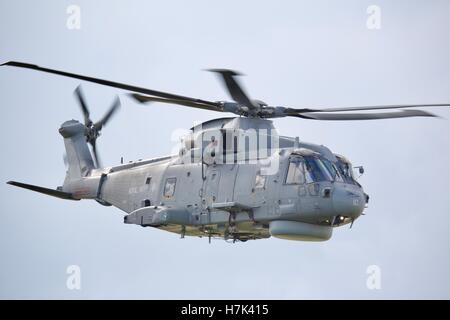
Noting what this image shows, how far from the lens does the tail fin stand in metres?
37.2

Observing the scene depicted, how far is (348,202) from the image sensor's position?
28500 mm

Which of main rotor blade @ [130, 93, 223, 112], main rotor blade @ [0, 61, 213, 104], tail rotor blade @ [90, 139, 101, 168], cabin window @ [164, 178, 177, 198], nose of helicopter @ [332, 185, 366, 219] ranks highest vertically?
main rotor blade @ [0, 61, 213, 104]

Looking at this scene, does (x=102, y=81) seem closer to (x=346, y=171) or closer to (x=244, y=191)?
(x=244, y=191)

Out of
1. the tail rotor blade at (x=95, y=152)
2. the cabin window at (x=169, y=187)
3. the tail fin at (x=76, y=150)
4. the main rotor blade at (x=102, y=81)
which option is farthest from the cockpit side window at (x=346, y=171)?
the tail rotor blade at (x=95, y=152)

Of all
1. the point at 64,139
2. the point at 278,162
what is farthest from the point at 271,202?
the point at 64,139

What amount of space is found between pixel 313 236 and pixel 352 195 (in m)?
1.67

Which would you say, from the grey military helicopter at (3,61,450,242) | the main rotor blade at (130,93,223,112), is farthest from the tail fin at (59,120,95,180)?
the main rotor blade at (130,93,223,112)

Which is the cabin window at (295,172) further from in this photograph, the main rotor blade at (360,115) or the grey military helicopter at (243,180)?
the main rotor blade at (360,115)

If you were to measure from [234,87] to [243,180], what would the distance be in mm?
3197

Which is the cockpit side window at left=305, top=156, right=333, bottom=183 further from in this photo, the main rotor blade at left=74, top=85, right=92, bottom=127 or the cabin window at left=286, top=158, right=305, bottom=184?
the main rotor blade at left=74, top=85, right=92, bottom=127

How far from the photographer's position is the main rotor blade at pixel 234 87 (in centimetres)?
2638

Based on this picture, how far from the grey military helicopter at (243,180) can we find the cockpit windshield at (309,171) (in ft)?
0.09

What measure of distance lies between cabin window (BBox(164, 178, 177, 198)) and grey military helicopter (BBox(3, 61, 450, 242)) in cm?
3

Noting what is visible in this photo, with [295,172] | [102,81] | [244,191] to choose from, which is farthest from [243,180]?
[102,81]
